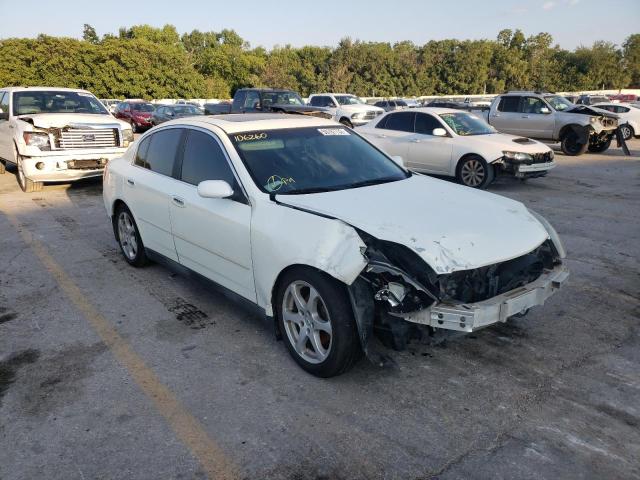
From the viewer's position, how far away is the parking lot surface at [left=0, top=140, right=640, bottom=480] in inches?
105

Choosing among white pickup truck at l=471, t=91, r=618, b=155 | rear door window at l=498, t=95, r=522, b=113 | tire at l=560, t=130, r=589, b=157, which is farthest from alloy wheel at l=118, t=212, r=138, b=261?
tire at l=560, t=130, r=589, b=157

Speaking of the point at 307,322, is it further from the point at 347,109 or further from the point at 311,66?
the point at 311,66

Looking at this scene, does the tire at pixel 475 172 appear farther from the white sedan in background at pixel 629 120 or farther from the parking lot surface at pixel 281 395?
the white sedan in background at pixel 629 120

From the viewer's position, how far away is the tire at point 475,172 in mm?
10047

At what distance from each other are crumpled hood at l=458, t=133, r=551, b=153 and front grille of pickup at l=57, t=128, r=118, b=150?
7.01 meters

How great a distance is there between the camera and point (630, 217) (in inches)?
314

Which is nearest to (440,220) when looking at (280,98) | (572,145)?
(572,145)

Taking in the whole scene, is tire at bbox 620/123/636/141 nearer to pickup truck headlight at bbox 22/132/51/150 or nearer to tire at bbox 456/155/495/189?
tire at bbox 456/155/495/189

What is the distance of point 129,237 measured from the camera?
569 centimetres

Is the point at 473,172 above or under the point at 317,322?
under

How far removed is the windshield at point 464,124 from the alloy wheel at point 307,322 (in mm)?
8216

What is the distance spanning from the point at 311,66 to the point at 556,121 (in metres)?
53.8

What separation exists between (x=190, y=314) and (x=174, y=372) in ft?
3.20

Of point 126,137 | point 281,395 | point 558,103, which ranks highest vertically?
point 558,103
